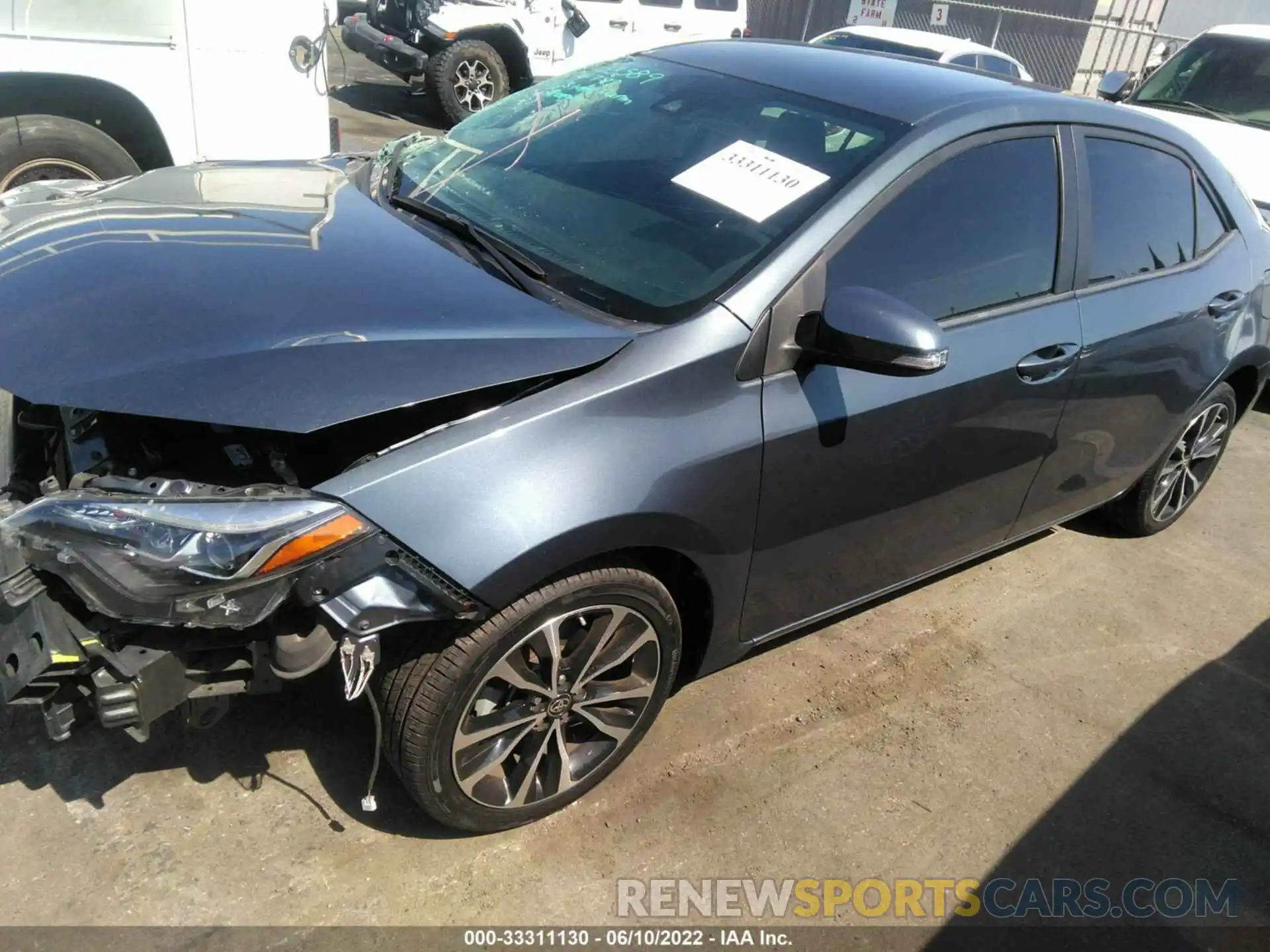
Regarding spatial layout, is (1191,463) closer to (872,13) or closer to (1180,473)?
(1180,473)

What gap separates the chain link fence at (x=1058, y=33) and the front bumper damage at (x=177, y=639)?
17846mm

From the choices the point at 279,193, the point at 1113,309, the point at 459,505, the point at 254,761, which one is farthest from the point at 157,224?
the point at 1113,309

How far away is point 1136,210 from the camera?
3441 mm

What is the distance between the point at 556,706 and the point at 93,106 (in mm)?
4004

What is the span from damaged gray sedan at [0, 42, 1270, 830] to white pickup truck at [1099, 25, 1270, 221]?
3.97m

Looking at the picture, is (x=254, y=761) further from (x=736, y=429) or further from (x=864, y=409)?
(x=864, y=409)

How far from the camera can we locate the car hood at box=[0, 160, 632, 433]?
2.00 m

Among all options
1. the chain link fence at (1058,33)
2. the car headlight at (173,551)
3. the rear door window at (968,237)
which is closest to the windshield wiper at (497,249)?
the rear door window at (968,237)

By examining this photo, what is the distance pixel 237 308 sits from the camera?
7.24 feet

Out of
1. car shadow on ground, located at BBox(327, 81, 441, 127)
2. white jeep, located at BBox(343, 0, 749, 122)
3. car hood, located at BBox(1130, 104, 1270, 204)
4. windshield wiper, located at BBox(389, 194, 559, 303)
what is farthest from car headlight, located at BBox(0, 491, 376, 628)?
car shadow on ground, located at BBox(327, 81, 441, 127)

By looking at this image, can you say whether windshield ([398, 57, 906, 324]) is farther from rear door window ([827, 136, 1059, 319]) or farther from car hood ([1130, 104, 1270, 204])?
car hood ([1130, 104, 1270, 204])

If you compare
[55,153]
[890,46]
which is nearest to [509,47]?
[890,46]

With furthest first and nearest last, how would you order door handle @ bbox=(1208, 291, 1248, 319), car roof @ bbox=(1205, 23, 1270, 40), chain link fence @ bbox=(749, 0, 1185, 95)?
chain link fence @ bbox=(749, 0, 1185, 95)
car roof @ bbox=(1205, 23, 1270, 40)
door handle @ bbox=(1208, 291, 1248, 319)

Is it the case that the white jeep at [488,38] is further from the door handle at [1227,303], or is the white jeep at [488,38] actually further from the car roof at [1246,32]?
the door handle at [1227,303]
